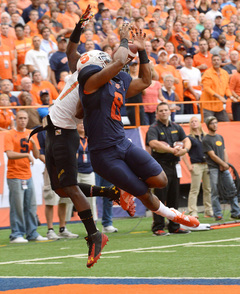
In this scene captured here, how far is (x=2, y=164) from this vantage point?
12430 mm

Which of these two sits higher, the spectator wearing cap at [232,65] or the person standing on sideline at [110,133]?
the spectator wearing cap at [232,65]

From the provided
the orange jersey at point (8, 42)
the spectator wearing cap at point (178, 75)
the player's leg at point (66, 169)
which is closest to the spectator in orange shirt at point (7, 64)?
the orange jersey at point (8, 42)

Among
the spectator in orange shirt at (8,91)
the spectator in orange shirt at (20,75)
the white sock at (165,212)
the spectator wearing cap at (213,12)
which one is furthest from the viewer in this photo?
the spectator wearing cap at (213,12)

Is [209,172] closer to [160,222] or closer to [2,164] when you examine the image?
[160,222]

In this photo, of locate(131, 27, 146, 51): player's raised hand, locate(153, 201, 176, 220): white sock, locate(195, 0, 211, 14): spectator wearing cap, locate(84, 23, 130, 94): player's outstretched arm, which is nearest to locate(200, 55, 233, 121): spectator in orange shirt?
locate(195, 0, 211, 14): spectator wearing cap

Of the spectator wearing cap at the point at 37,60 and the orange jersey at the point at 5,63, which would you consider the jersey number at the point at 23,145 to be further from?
the spectator wearing cap at the point at 37,60

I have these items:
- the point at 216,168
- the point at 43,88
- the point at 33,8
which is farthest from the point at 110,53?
the point at 216,168

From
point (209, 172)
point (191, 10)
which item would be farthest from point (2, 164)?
point (191, 10)

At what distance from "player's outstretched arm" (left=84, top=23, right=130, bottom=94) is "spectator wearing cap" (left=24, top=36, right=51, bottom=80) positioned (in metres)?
8.88

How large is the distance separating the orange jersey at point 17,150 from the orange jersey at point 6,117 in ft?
5.69

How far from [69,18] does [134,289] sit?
1282 centimetres

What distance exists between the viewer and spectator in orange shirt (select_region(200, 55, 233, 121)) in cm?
1536

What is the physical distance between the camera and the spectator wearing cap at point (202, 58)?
17.9 meters

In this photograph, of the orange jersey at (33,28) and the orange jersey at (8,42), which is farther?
the orange jersey at (33,28)
